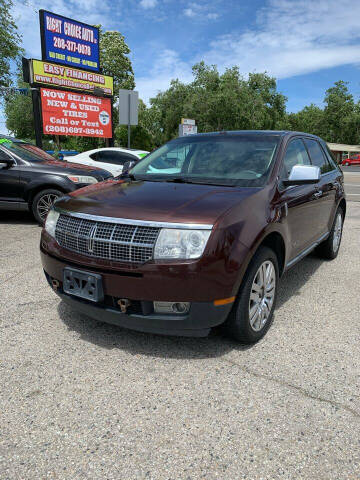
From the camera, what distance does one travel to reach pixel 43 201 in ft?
22.9

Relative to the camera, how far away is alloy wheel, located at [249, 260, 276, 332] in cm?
280

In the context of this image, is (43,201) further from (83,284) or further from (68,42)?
(68,42)

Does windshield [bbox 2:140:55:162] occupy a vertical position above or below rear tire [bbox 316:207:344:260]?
above

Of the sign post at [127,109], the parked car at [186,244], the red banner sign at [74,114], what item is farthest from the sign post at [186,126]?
the parked car at [186,244]

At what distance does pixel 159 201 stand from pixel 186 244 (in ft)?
1.59

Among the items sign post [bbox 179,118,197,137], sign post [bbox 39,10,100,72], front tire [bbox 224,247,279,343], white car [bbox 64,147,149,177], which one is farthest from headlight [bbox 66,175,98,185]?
sign post [bbox 179,118,197,137]

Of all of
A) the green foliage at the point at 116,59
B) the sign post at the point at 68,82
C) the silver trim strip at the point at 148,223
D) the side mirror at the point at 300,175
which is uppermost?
the green foliage at the point at 116,59

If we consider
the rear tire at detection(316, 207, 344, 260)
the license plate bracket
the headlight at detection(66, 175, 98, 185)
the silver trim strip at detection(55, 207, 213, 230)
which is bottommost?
the rear tire at detection(316, 207, 344, 260)

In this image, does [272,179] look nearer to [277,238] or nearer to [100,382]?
[277,238]

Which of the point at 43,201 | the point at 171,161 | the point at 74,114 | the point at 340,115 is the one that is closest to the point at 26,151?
the point at 43,201

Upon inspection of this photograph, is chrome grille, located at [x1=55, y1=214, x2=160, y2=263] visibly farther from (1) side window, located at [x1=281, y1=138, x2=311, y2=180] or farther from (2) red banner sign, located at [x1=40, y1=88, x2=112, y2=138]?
(2) red banner sign, located at [x1=40, y1=88, x2=112, y2=138]

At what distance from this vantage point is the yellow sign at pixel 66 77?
13.0 m

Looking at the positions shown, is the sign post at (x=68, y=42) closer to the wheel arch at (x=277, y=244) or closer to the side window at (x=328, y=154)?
the side window at (x=328, y=154)

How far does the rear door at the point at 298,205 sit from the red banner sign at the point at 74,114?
1182 centimetres
